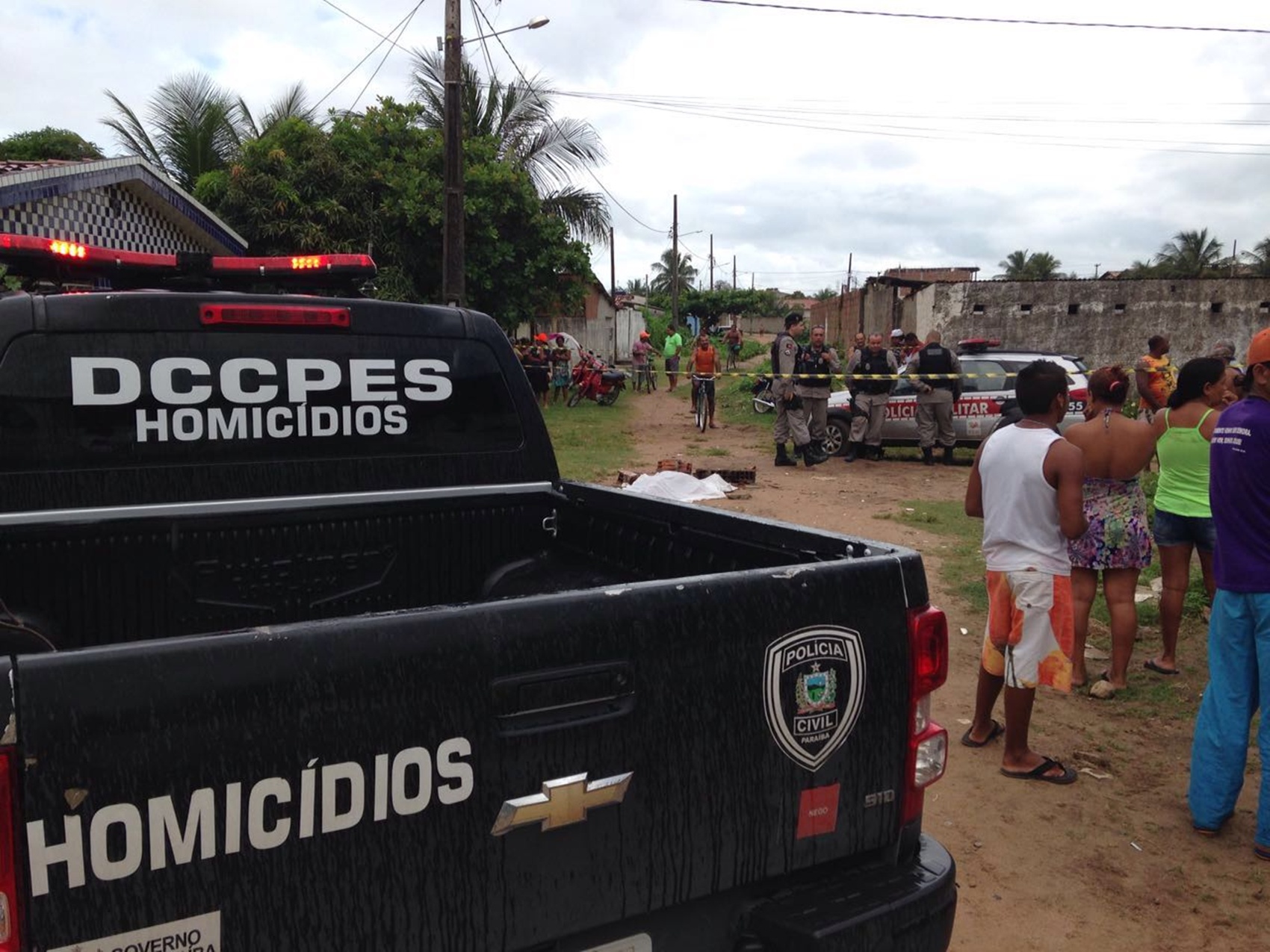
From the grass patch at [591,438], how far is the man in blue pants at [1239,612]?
19.5 ft

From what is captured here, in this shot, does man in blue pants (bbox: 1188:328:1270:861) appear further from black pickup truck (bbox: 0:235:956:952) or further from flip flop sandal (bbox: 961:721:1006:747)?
black pickup truck (bbox: 0:235:956:952)

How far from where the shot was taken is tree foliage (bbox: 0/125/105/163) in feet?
89.8

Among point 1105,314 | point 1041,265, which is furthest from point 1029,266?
point 1105,314

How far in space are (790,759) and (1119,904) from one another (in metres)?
2.18

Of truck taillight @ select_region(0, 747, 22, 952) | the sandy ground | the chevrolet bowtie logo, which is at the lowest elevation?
the sandy ground

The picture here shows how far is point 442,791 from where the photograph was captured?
158 cm

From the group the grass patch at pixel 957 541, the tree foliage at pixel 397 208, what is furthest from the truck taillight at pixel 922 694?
the tree foliage at pixel 397 208

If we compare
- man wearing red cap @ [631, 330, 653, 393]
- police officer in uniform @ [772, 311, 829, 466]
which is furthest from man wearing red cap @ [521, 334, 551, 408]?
police officer in uniform @ [772, 311, 829, 466]

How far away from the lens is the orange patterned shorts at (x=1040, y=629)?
405 centimetres

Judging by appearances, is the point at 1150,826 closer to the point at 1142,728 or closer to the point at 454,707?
the point at 1142,728

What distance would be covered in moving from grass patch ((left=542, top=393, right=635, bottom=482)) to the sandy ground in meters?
5.09

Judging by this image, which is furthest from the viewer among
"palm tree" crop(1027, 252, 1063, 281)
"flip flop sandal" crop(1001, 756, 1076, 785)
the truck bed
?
"palm tree" crop(1027, 252, 1063, 281)

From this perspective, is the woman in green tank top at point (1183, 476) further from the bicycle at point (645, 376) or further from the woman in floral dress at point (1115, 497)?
the bicycle at point (645, 376)

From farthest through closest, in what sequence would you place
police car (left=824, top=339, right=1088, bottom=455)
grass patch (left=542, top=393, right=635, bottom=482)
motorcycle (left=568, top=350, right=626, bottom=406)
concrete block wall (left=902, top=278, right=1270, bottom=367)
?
concrete block wall (left=902, top=278, right=1270, bottom=367) → motorcycle (left=568, top=350, right=626, bottom=406) → police car (left=824, top=339, right=1088, bottom=455) → grass patch (left=542, top=393, right=635, bottom=482)
